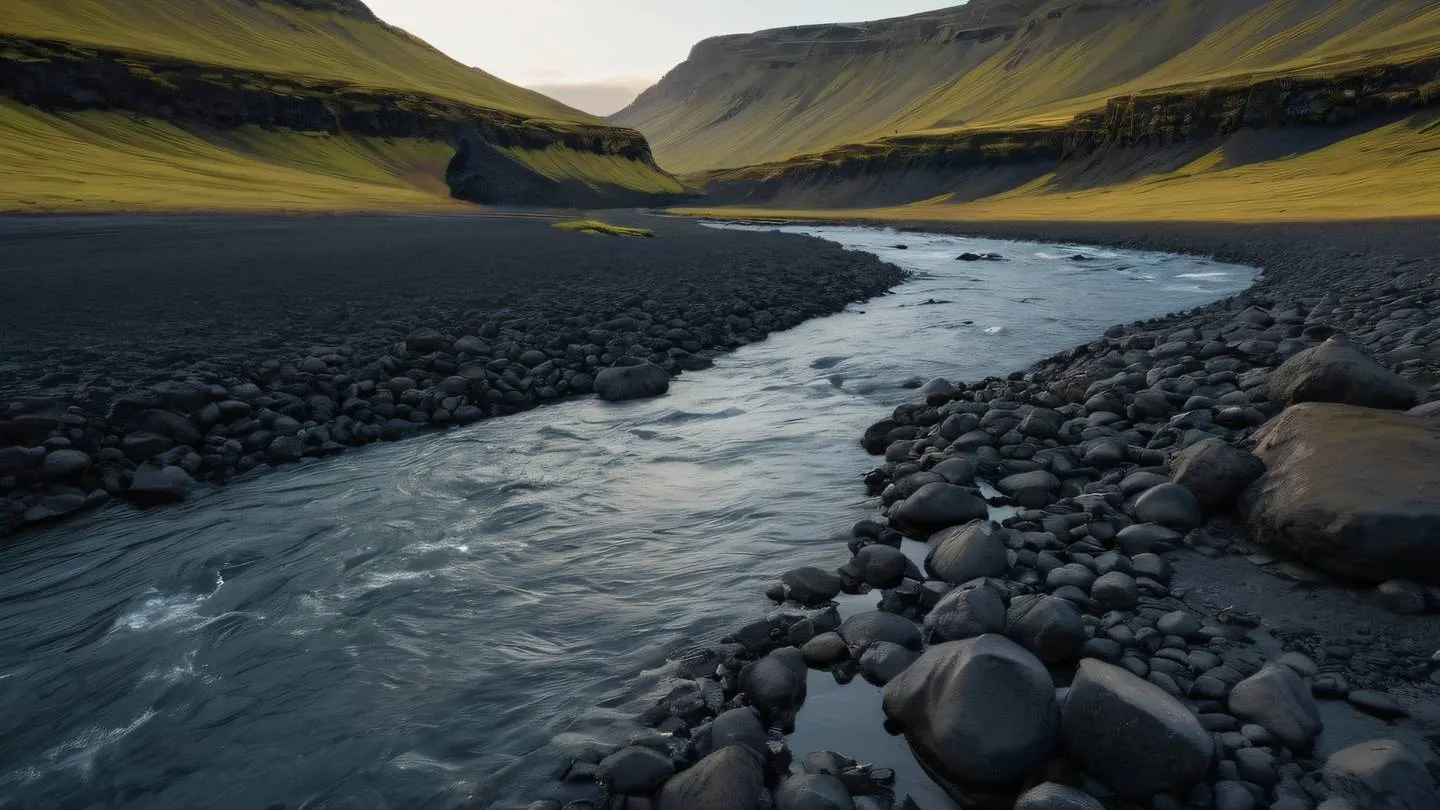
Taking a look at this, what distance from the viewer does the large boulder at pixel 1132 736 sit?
3.33 meters

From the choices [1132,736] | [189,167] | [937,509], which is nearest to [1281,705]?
[1132,736]

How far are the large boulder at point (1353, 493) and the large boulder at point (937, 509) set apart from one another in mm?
1867

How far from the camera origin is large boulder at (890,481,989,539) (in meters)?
6.29

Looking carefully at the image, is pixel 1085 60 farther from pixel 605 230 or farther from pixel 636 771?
pixel 636 771

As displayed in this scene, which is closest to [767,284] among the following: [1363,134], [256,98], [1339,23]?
[1363,134]

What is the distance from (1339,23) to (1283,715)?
459 feet

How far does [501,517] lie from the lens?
7.72 metres

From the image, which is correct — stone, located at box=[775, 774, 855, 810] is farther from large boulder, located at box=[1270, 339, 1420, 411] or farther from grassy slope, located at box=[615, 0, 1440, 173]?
grassy slope, located at box=[615, 0, 1440, 173]

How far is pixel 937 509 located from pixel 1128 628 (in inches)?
78.2

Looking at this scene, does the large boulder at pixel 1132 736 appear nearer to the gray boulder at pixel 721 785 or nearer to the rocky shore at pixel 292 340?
the gray boulder at pixel 721 785

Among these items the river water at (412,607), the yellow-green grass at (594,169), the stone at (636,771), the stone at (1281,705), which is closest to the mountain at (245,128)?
the yellow-green grass at (594,169)

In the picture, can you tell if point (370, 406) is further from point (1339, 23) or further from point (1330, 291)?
point (1339, 23)

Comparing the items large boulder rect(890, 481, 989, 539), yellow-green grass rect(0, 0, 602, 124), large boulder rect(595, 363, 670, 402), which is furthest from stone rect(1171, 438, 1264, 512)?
yellow-green grass rect(0, 0, 602, 124)

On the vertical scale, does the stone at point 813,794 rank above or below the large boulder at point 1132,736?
below
